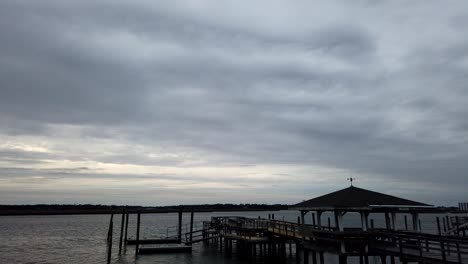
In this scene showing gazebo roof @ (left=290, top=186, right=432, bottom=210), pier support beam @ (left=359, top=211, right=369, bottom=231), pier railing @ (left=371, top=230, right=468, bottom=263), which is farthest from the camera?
pier support beam @ (left=359, top=211, right=369, bottom=231)

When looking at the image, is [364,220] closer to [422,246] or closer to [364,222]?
[364,222]

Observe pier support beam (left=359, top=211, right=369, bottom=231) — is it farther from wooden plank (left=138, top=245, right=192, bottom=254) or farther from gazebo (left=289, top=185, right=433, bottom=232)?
wooden plank (left=138, top=245, right=192, bottom=254)

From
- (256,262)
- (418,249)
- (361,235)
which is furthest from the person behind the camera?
(256,262)

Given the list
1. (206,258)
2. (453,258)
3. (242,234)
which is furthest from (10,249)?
(453,258)

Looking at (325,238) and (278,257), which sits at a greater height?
(325,238)

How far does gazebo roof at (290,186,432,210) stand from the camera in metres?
22.1

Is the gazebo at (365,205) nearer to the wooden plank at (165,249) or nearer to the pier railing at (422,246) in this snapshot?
the pier railing at (422,246)

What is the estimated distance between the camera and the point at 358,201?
2266 centimetres

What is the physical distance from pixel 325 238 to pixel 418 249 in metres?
5.11

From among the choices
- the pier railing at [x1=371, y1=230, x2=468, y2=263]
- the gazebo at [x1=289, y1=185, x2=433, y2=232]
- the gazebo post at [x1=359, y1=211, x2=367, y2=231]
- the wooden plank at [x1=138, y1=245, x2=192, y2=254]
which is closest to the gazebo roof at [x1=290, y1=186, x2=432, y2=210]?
the gazebo at [x1=289, y1=185, x2=433, y2=232]

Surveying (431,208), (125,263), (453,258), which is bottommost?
(125,263)

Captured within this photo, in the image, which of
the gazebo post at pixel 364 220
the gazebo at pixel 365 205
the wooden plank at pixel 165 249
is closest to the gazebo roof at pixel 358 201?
the gazebo at pixel 365 205

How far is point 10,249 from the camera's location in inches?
1953

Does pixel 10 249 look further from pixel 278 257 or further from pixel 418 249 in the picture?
pixel 418 249
